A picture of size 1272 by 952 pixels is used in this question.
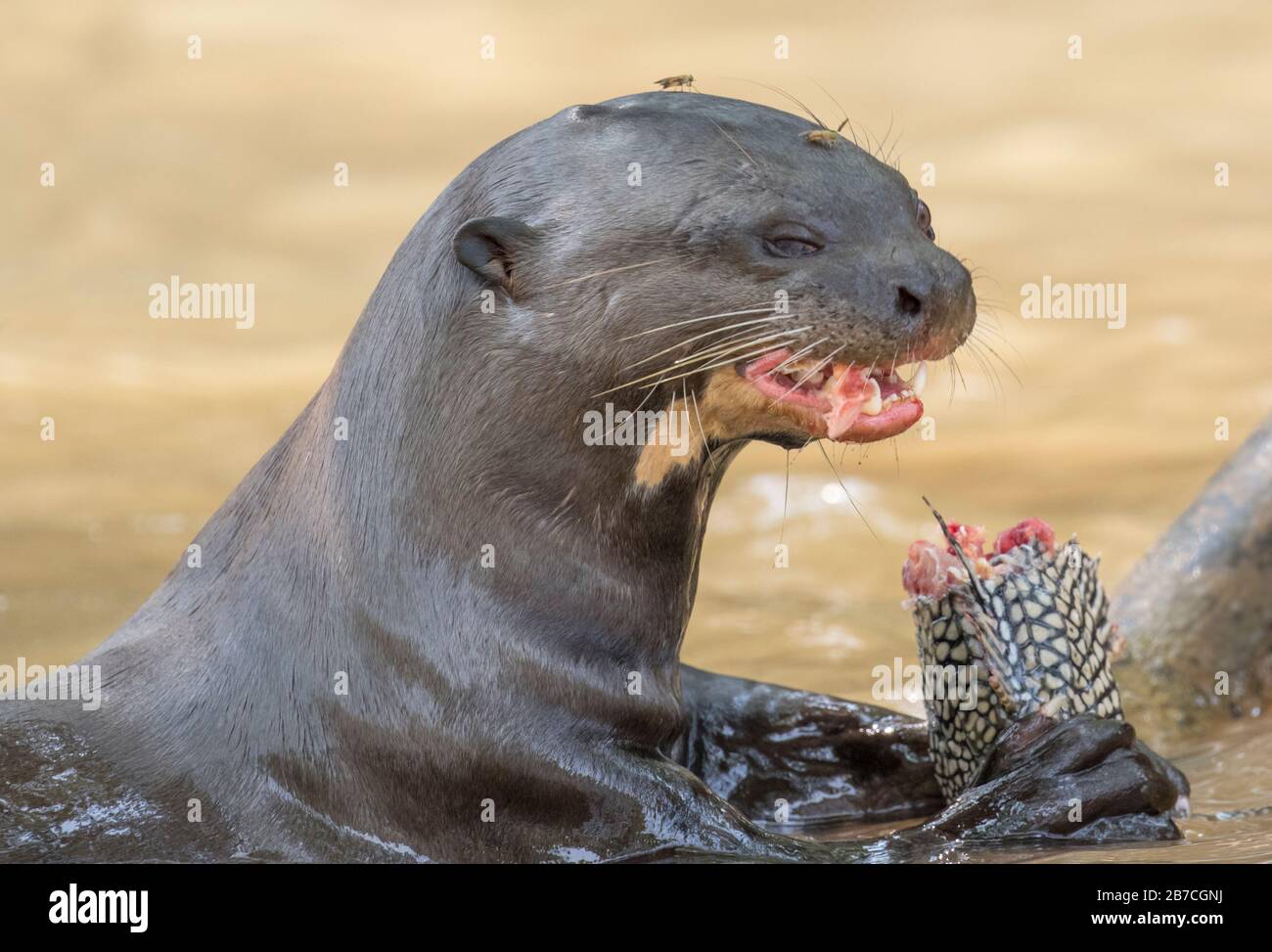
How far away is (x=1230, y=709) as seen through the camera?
6051 millimetres

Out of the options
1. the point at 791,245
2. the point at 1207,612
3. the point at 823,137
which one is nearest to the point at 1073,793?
the point at 791,245

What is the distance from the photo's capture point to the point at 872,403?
157 inches

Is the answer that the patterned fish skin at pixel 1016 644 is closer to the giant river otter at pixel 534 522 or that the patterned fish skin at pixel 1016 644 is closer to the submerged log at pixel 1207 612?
the giant river otter at pixel 534 522

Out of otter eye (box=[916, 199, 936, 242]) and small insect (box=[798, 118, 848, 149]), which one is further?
otter eye (box=[916, 199, 936, 242])

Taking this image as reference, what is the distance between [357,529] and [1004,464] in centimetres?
761

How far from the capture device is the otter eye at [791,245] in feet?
13.0

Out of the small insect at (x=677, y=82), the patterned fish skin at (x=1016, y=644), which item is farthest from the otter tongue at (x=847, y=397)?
the small insect at (x=677, y=82)

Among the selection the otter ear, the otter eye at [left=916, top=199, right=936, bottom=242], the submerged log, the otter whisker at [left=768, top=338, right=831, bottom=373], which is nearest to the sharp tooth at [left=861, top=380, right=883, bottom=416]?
the otter whisker at [left=768, top=338, right=831, bottom=373]

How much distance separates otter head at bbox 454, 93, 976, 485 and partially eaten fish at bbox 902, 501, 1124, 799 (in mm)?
544

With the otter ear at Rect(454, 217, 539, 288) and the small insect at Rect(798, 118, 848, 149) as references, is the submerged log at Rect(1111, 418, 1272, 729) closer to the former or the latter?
the small insect at Rect(798, 118, 848, 149)

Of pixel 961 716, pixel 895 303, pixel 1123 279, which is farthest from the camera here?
pixel 1123 279

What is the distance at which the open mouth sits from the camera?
3.98 metres
